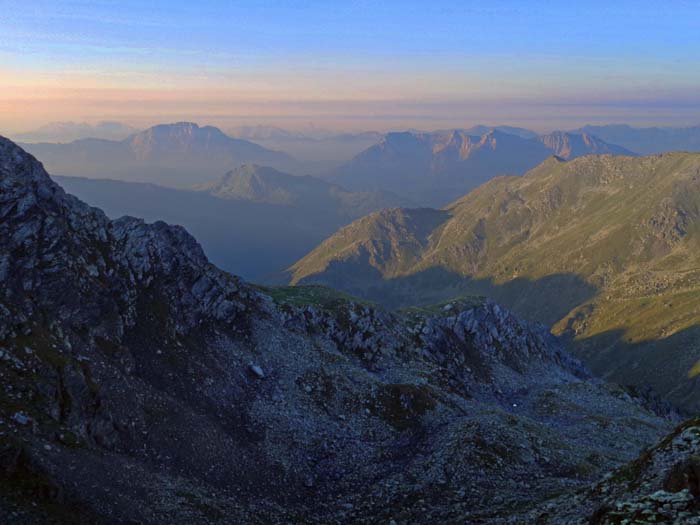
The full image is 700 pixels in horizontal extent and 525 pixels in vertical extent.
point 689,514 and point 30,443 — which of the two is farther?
point 30,443

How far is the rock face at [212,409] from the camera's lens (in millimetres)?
43406

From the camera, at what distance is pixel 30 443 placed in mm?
39812

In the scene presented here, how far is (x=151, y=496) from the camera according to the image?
42.5 meters

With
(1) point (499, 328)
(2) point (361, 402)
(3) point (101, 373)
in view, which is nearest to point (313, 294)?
(2) point (361, 402)

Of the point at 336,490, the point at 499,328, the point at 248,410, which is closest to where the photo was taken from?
the point at 336,490

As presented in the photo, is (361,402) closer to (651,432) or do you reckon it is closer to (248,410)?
(248,410)

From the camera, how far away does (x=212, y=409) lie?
211 ft

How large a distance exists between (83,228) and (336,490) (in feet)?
159

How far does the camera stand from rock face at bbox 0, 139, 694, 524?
142ft

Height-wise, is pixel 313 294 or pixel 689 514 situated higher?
pixel 689 514

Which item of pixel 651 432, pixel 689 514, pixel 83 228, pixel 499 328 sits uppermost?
pixel 83 228

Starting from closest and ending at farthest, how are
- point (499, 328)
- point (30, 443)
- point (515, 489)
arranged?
point (30, 443) < point (515, 489) < point (499, 328)

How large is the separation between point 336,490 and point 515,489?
19.4 meters

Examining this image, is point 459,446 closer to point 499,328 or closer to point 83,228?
point 83,228
